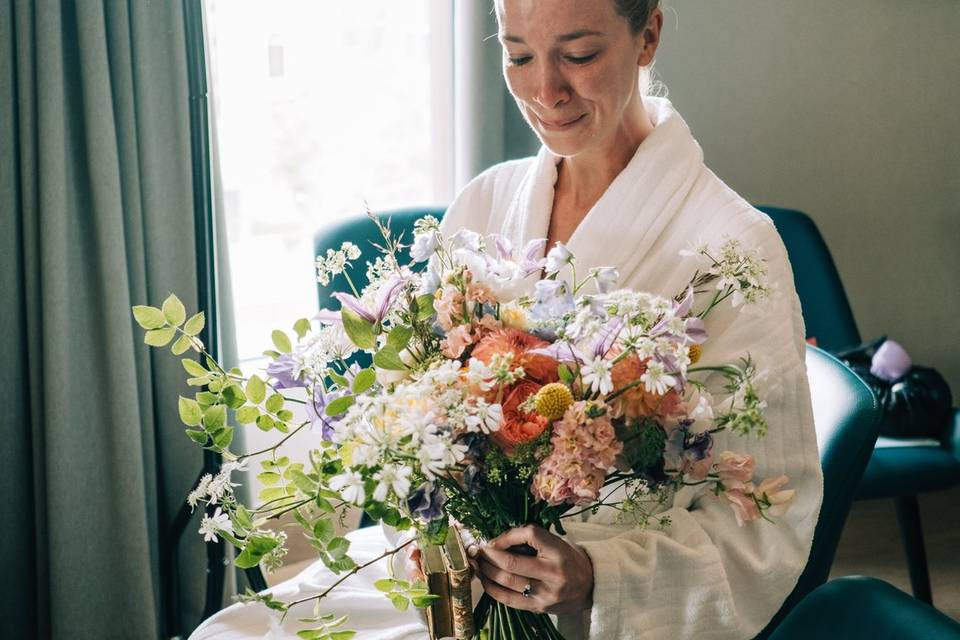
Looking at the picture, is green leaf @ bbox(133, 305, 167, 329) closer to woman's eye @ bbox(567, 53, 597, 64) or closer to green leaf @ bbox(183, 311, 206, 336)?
green leaf @ bbox(183, 311, 206, 336)

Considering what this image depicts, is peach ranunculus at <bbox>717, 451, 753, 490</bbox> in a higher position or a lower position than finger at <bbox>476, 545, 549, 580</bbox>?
higher

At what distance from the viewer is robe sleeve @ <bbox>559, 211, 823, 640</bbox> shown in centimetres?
105

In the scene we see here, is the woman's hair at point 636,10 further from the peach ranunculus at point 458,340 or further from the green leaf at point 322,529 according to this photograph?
the green leaf at point 322,529

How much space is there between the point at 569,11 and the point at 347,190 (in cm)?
166

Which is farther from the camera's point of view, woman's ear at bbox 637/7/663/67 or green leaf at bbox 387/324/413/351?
woman's ear at bbox 637/7/663/67

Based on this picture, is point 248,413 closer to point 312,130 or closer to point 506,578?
point 506,578

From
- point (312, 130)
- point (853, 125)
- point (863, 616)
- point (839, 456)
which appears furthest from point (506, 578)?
point (853, 125)

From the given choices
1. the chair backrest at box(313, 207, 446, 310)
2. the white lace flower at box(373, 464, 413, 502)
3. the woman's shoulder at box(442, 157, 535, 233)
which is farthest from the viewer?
the chair backrest at box(313, 207, 446, 310)

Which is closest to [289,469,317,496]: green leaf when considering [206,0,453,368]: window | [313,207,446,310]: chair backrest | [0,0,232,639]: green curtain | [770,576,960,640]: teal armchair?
[770,576,960,640]: teal armchair

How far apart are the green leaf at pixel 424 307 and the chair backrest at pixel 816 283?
1.81 metres

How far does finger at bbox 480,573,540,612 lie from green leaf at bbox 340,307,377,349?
0.94 feet

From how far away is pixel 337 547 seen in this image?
0.91 m

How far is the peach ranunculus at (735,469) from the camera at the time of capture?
2.96 ft

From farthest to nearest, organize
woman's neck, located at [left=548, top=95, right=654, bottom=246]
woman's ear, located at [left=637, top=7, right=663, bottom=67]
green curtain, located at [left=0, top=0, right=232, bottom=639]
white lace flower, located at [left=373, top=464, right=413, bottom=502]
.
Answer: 1. green curtain, located at [left=0, top=0, right=232, bottom=639]
2. woman's neck, located at [left=548, top=95, right=654, bottom=246]
3. woman's ear, located at [left=637, top=7, right=663, bottom=67]
4. white lace flower, located at [left=373, top=464, right=413, bottom=502]
